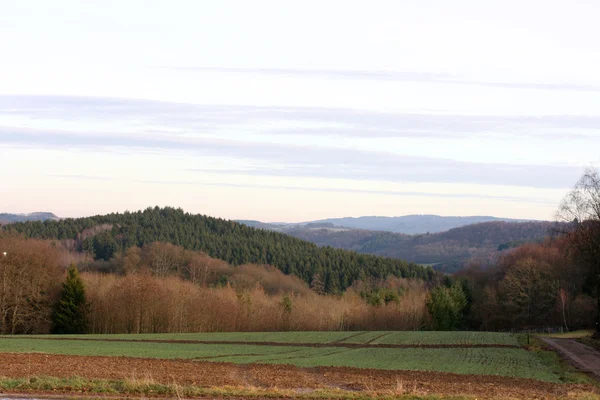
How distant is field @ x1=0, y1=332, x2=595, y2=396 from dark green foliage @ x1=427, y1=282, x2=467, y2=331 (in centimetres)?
3841

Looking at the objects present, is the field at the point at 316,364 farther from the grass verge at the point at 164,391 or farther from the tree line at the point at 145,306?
the tree line at the point at 145,306

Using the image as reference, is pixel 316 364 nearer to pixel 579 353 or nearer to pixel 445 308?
pixel 579 353

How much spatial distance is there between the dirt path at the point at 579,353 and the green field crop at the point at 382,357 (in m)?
2.48

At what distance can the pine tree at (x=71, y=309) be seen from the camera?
281 feet

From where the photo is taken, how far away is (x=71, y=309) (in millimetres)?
86312

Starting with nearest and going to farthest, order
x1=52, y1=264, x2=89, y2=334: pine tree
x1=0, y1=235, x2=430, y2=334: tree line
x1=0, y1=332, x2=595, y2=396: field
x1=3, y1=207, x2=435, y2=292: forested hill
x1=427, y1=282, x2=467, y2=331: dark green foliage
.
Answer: x1=0, y1=332, x2=595, y2=396: field
x1=0, y1=235, x2=430, y2=334: tree line
x1=52, y1=264, x2=89, y2=334: pine tree
x1=427, y1=282, x2=467, y2=331: dark green foliage
x1=3, y1=207, x2=435, y2=292: forested hill

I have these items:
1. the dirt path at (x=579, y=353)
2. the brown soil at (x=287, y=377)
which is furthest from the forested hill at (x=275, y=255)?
the brown soil at (x=287, y=377)

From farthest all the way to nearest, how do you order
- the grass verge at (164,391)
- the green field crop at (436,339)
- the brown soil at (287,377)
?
the green field crop at (436,339), the brown soil at (287,377), the grass verge at (164,391)

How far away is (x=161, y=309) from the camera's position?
89.9m

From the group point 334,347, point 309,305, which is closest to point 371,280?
point 309,305

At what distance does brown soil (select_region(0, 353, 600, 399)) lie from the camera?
2764cm

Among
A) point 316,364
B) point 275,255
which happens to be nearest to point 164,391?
point 316,364

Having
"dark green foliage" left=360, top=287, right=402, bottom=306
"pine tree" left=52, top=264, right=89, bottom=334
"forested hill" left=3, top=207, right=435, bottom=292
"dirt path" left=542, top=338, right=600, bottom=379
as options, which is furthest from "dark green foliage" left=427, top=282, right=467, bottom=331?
"forested hill" left=3, top=207, right=435, bottom=292

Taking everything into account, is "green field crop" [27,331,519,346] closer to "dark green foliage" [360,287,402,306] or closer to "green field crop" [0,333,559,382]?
"green field crop" [0,333,559,382]
